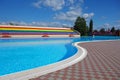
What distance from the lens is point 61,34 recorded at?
29500 millimetres

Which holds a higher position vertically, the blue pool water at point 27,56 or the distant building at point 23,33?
the distant building at point 23,33

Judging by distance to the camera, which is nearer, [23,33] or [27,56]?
[27,56]

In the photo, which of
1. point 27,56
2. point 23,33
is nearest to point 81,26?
point 23,33

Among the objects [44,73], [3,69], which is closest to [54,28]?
[3,69]

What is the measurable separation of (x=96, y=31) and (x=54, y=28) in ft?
66.1

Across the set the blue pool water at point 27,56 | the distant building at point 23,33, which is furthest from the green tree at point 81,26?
the blue pool water at point 27,56

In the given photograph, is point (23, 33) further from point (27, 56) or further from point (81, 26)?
point (81, 26)

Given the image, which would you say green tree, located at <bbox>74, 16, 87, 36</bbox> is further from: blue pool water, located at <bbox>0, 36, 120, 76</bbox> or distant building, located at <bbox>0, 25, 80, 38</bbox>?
blue pool water, located at <bbox>0, 36, 120, 76</bbox>

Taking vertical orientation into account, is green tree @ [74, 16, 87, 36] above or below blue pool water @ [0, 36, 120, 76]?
above

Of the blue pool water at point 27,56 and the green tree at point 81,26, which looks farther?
the green tree at point 81,26

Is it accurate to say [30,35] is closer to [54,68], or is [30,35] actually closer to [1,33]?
[1,33]

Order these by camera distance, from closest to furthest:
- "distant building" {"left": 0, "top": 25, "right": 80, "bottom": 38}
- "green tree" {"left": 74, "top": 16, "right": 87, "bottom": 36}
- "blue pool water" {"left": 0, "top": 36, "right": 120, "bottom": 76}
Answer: "blue pool water" {"left": 0, "top": 36, "right": 120, "bottom": 76}, "distant building" {"left": 0, "top": 25, "right": 80, "bottom": 38}, "green tree" {"left": 74, "top": 16, "right": 87, "bottom": 36}

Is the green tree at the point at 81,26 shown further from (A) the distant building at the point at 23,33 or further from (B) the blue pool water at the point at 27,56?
(B) the blue pool water at the point at 27,56

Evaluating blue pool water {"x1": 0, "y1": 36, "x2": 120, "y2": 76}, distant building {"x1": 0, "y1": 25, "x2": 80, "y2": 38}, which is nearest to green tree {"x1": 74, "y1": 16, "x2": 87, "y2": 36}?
distant building {"x1": 0, "y1": 25, "x2": 80, "y2": 38}
